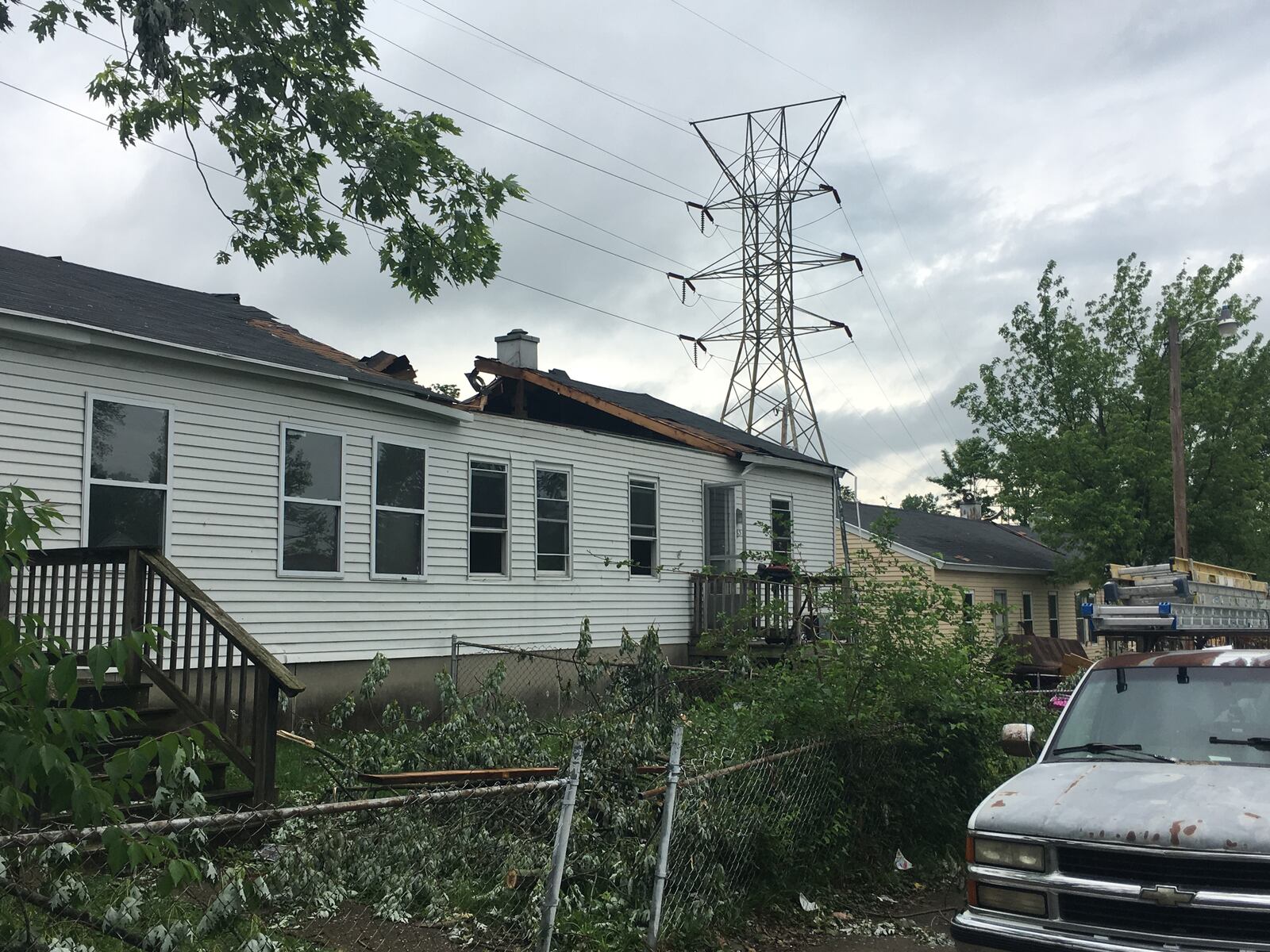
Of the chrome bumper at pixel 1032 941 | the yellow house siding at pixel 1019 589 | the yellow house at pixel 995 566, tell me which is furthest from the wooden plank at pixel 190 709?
the yellow house siding at pixel 1019 589

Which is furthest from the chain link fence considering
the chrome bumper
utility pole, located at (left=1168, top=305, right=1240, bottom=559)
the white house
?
utility pole, located at (left=1168, top=305, right=1240, bottom=559)

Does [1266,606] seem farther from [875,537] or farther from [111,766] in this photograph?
[111,766]

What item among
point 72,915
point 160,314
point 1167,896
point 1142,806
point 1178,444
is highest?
point 160,314

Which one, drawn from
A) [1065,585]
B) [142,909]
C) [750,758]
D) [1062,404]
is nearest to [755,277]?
[1062,404]

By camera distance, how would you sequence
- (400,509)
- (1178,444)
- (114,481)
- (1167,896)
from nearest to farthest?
1. (1167,896)
2. (114,481)
3. (400,509)
4. (1178,444)

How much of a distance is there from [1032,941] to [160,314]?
36.0 ft

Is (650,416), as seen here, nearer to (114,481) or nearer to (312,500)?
(312,500)

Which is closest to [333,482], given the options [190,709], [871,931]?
[190,709]

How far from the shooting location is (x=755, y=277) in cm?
3156

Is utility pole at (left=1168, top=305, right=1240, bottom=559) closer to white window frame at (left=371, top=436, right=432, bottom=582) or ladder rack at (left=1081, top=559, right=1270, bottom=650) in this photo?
ladder rack at (left=1081, top=559, right=1270, bottom=650)

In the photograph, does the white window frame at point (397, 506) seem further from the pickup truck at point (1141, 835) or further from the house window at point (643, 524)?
the pickup truck at point (1141, 835)

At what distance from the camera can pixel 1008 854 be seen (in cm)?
466

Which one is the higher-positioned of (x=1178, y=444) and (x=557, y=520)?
(x=1178, y=444)

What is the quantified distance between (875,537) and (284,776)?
5.37 meters
